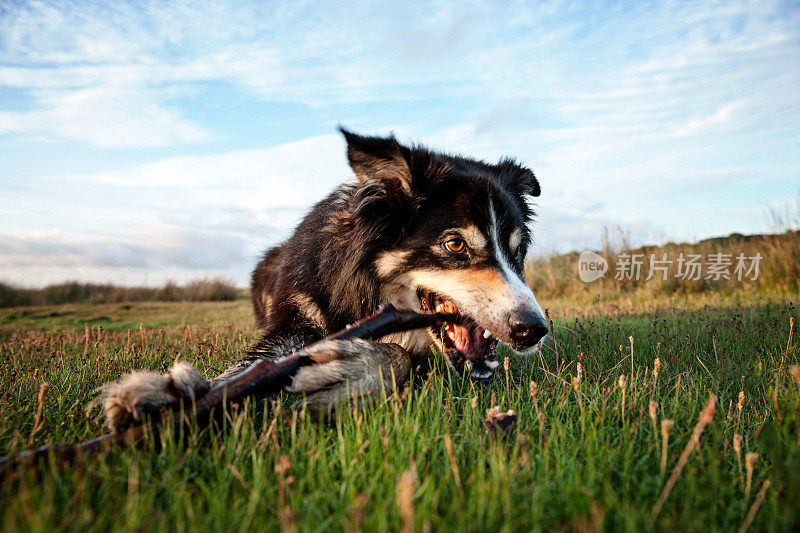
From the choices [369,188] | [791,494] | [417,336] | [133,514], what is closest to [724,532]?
[791,494]

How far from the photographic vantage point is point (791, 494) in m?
1.64

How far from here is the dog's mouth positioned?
3.21 metres

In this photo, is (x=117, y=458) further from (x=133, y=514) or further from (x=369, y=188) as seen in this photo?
(x=369, y=188)

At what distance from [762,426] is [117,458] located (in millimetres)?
3190

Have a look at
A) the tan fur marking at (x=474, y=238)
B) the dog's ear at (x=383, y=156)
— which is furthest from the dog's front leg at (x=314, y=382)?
the dog's ear at (x=383, y=156)

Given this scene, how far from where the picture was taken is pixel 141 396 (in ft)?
6.51

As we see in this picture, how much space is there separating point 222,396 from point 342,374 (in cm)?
59

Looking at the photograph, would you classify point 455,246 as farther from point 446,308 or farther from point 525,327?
point 525,327

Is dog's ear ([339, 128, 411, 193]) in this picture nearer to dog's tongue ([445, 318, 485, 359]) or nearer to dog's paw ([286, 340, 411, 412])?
dog's tongue ([445, 318, 485, 359])

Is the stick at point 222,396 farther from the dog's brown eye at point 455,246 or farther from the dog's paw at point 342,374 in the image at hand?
the dog's brown eye at point 455,246

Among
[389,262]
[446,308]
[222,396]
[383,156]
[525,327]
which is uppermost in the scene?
[383,156]

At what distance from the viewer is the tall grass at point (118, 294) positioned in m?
15.0

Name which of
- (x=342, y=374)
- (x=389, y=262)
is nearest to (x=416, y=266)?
(x=389, y=262)

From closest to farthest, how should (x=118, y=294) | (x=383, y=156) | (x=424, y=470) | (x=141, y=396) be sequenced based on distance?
→ (x=424, y=470)
(x=141, y=396)
(x=383, y=156)
(x=118, y=294)
